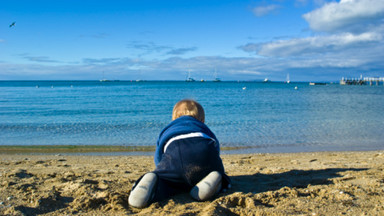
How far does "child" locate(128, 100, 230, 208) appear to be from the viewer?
347 cm

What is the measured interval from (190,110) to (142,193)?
1.26 m

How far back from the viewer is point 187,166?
357cm

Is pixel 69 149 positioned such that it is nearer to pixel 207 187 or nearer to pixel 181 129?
pixel 181 129

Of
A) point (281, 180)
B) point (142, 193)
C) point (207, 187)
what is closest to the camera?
point (142, 193)

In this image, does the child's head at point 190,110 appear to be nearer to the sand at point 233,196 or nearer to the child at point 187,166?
the child at point 187,166

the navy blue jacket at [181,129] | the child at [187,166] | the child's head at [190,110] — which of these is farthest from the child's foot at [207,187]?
the child's head at [190,110]

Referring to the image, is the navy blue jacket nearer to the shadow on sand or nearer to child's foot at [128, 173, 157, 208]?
child's foot at [128, 173, 157, 208]

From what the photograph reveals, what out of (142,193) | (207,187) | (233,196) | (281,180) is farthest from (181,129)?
(281,180)

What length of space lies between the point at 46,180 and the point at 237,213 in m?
3.07

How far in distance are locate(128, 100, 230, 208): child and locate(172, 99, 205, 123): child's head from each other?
0.24m

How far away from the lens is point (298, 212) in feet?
10.5

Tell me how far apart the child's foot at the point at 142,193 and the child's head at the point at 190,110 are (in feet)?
3.40

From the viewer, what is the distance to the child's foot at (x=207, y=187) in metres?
3.46

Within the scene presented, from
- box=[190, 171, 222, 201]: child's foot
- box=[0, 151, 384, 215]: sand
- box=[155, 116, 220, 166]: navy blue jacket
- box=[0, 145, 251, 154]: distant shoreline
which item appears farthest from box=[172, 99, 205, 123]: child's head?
box=[0, 145, 251, 154]: distant shoreline
